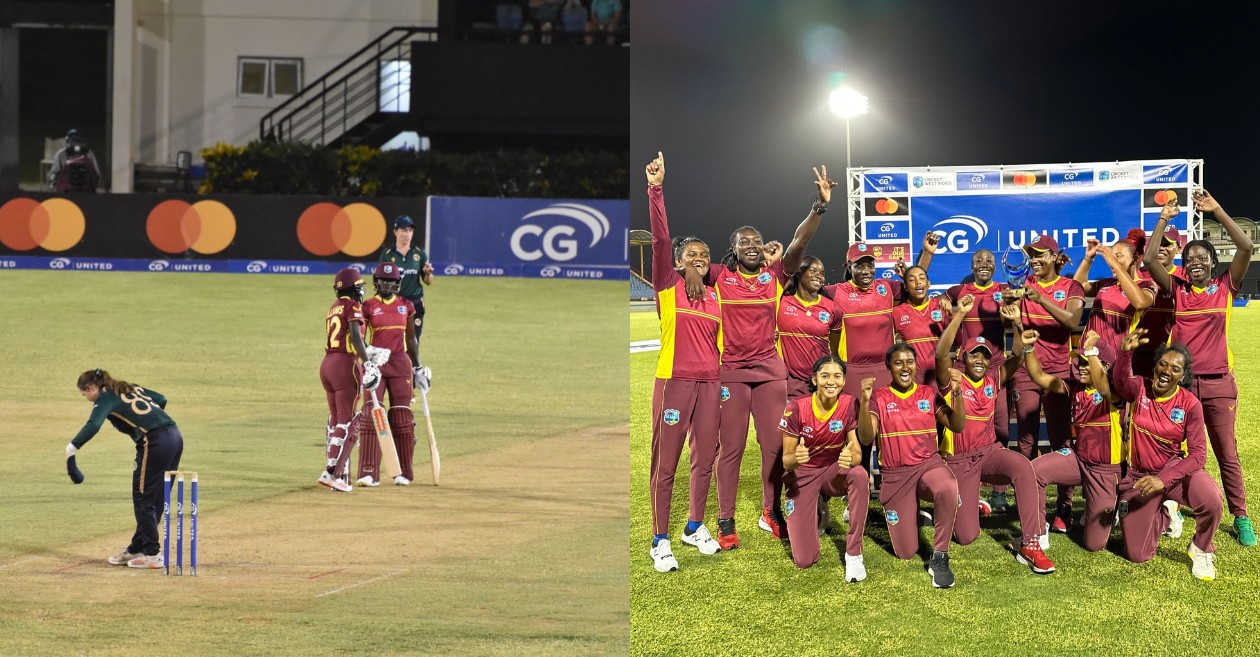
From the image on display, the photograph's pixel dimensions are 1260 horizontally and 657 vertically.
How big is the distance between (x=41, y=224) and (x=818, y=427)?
20.7 m

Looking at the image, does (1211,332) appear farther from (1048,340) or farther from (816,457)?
(816,457)

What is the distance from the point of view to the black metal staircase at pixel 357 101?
3172 cm

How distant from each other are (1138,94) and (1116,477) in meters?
9.02

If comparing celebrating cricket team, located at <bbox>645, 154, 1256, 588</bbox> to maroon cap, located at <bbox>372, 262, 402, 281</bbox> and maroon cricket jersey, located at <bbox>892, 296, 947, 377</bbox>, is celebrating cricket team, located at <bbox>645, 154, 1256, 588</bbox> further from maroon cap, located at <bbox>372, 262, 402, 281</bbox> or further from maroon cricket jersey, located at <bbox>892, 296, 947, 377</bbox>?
maroon cap, located at <bbox>372, 262, 402, 281</bbox>

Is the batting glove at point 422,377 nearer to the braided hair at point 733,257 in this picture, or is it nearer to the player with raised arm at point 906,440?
the braided hair at point 733,257

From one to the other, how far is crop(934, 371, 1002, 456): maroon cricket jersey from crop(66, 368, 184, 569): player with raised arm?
5.05 meters

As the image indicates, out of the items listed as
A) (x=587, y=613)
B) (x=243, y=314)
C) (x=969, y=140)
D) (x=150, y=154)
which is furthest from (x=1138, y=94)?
(x=150, y=154)

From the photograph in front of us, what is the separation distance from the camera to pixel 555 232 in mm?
26062

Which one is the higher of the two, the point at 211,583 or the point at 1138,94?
the point at 1138,94

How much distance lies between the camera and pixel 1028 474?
8.08 meters

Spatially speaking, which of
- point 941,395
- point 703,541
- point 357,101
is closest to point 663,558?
point 703,541

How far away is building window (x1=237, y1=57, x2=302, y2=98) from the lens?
114 feet

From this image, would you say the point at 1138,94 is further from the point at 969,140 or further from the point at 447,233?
the point at 447,233

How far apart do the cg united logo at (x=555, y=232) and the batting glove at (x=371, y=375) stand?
14775mm
